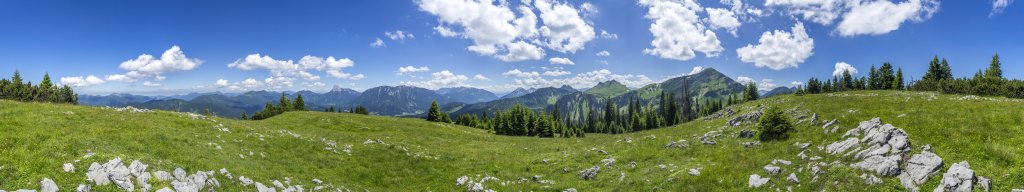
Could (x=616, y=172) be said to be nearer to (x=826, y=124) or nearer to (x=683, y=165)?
(x=683, y=165)

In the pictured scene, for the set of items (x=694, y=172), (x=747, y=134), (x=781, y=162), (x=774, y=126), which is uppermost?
(x=774, y=126)

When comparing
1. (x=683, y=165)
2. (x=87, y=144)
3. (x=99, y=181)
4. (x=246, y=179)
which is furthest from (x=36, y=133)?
(x=683, y=165)

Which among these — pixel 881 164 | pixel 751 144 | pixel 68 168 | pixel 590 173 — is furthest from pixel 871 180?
pixel 68 168

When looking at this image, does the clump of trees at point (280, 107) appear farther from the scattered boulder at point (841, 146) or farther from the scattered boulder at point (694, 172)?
the scattered boulder at point (841, 146)

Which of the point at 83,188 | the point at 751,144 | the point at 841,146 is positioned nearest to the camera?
the point at 83,188

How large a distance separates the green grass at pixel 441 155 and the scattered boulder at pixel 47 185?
0.21 m

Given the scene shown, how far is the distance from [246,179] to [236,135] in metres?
11.9

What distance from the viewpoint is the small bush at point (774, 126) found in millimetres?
28003

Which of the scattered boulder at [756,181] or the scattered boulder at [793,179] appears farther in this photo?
the scattered boulder at [756,181]

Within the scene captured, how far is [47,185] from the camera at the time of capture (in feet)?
45.5

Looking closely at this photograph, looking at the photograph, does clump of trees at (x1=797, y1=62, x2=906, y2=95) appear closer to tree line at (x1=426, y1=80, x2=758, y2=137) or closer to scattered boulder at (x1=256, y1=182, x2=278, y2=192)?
tree line at (x1=426, y1=80, x2=758, y2=137)

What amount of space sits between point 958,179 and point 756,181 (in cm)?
667

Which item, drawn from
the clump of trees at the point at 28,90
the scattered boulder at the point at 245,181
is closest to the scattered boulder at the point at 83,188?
the scattered boulder at the point at 245,181

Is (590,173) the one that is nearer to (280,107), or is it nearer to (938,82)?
(280,107)
